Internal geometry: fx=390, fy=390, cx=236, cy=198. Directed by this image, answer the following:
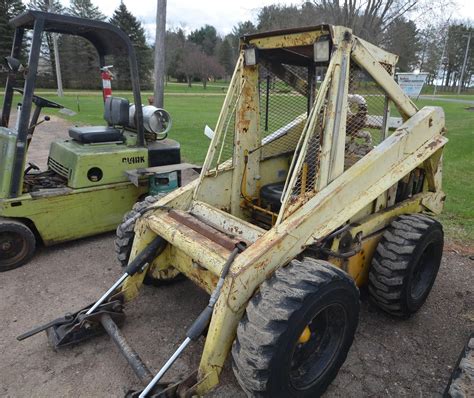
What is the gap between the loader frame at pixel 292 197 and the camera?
2.52 metres

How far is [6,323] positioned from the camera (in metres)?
3.46

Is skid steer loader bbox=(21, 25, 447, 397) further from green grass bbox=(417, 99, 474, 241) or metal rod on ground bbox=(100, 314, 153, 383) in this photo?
green grass bbox=(417, 99, 474, 241)

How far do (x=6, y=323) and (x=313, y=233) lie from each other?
2811mm

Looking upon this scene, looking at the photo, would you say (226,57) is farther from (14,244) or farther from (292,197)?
(292,197)

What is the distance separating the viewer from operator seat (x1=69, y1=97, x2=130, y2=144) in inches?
198

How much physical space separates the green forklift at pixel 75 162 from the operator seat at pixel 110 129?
0.04 ft

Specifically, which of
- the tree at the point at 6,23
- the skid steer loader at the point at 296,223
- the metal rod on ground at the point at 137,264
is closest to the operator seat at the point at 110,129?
the skid steer loader at the point at 296,223

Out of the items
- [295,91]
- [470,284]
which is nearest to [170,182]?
[295,91]

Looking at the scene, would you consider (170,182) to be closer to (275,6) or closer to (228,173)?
(228,173)

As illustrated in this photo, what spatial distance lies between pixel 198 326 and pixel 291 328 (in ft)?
1.89

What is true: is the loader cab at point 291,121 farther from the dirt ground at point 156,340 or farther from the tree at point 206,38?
the tree at point 206,38

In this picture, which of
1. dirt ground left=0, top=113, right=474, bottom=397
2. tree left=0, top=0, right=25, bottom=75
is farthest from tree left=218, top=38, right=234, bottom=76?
dirt ground left=0, top=113, right=474, bottom=397

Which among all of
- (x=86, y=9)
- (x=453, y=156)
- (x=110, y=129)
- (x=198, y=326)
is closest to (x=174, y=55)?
(x=86, y=9)

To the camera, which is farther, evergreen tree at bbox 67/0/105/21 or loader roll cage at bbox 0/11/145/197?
evergreen tree at bbox 67/0/105/21
